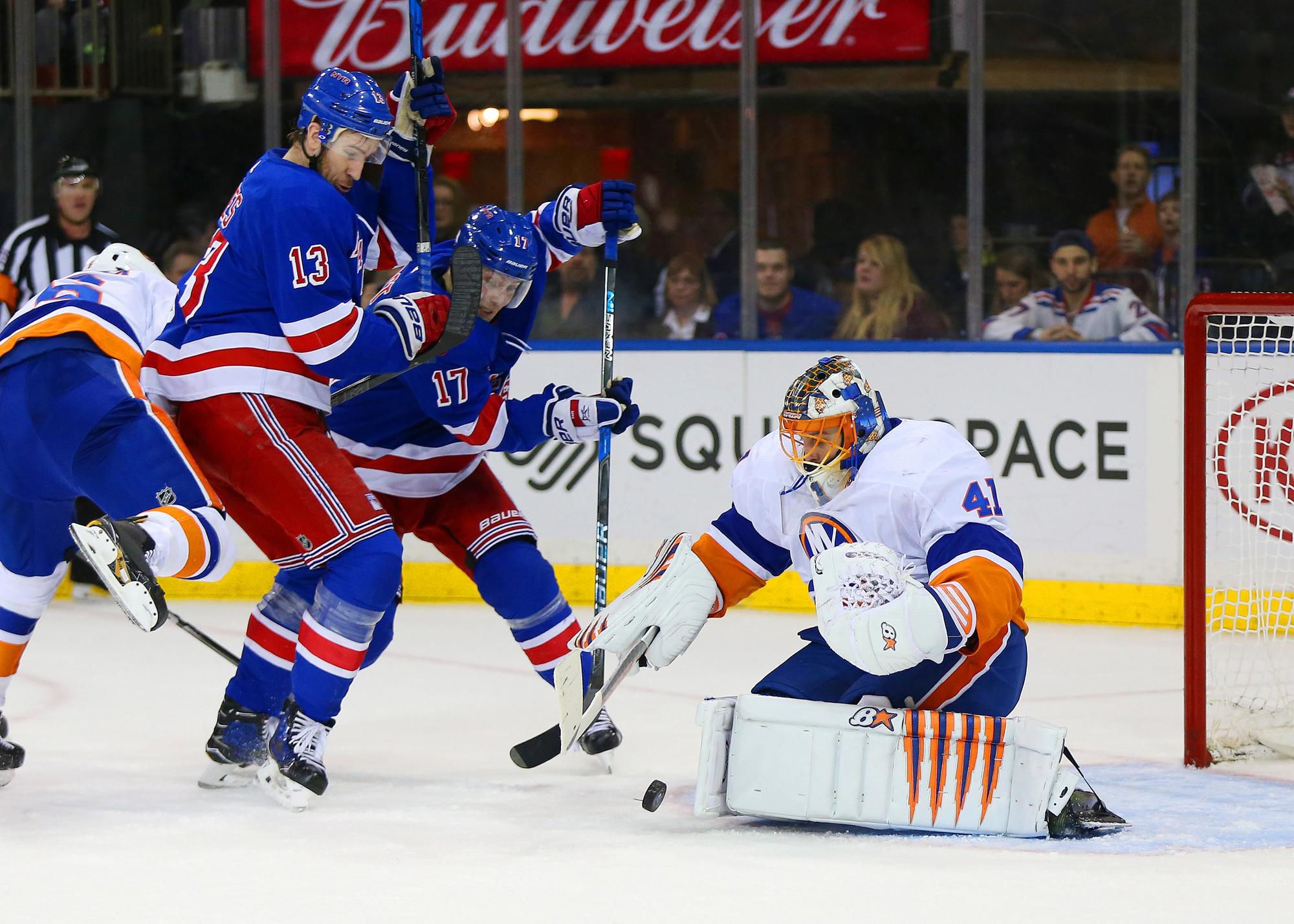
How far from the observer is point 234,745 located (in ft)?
11.1

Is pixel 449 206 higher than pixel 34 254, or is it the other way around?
pixel 449 206

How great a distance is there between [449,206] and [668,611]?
332cm

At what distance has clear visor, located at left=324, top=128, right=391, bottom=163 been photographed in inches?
127

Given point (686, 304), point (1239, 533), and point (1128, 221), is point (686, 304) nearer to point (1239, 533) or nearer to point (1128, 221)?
point (1128, 221)

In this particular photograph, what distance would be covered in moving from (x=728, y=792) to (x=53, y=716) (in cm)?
181

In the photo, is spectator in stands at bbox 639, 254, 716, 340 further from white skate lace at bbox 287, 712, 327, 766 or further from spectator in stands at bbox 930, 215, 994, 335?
white skate lace at bbox 287, 712, 327, 766

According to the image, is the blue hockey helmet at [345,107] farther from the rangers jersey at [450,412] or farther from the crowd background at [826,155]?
the crowd background at [826,155]

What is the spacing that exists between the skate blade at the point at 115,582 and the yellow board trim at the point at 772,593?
2357 mm

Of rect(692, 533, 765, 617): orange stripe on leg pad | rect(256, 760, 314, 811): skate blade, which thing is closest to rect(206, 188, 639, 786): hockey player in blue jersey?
rect(256, 760, 314, 811): skate blade

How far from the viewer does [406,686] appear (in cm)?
450

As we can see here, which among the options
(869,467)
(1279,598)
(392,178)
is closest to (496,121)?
(392,178)

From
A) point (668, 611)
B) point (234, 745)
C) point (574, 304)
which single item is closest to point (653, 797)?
point (668, 611)

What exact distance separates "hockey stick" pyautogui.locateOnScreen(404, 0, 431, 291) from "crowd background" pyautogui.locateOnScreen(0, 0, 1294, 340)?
2.35 metres

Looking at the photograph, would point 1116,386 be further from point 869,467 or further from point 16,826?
point 16,826
